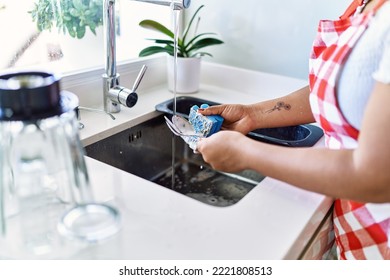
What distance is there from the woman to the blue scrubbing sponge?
7.7 inches

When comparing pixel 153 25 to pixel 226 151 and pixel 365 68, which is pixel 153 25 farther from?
pixel 365 68

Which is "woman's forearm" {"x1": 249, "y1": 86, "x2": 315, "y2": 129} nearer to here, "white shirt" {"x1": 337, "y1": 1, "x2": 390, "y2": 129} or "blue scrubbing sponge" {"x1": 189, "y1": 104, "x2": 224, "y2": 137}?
"blue scrubbing sponge" {"x1": 189, "y1": 104, "x2": 224, "y2": 137}

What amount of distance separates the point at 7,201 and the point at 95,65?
0.65 meters

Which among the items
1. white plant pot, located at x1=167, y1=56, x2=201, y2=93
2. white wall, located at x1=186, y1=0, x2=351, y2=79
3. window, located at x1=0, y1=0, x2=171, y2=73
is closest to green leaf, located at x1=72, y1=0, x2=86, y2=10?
window, located at x1=0, y1=0, x2=171, y2=73

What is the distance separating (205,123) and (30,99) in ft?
1.58

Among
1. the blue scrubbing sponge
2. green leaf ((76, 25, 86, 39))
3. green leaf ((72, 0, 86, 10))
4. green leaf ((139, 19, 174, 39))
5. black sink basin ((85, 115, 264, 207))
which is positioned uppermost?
green leaf ((72, 0, 86, 10))

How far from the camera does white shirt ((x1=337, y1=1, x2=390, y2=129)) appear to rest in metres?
0.49

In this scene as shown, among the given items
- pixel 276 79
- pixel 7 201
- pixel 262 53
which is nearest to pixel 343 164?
pixel 7 201

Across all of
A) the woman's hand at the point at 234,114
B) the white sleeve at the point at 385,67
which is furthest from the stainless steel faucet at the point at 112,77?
the white sleeve at the point at 385,67

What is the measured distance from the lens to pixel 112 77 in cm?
101

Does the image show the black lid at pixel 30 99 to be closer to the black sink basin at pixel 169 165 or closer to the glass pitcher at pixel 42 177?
the glass pitcher at pixel 42 177

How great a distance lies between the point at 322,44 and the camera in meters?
0.69

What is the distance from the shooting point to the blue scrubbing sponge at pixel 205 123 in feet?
2.96

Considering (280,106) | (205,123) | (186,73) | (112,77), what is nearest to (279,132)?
(280,106)
